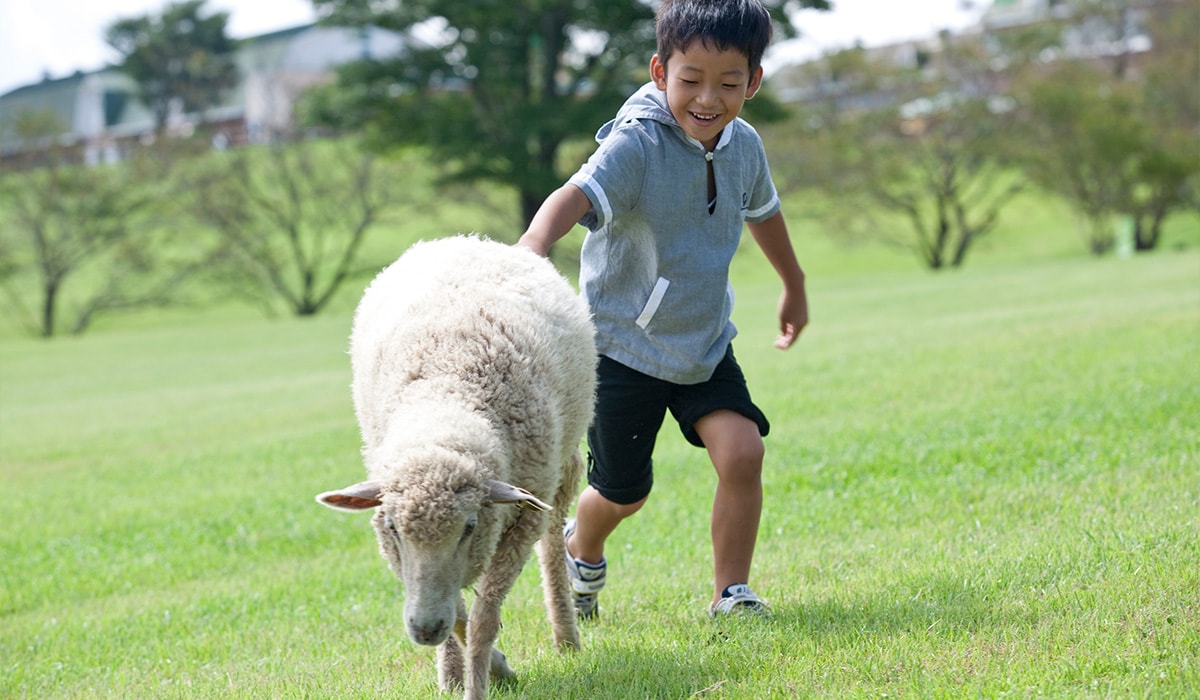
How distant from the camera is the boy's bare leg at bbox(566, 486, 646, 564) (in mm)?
4414

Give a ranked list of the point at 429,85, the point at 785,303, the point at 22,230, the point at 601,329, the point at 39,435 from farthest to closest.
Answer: the point at 22,230
the point at 429,85
the point at 39,435
the point at 785,303
the point at 601,329

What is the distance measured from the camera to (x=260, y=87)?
4725 cm

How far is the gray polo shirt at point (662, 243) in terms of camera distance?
4.11m

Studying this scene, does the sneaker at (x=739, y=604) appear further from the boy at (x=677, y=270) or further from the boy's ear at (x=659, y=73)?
the boy's ear at (x=659, y=73)

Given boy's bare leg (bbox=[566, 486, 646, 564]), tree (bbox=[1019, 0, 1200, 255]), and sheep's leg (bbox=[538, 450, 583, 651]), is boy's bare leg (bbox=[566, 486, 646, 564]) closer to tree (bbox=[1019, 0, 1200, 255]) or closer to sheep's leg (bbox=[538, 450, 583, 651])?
sheep's leg (bbox=[538, 450, 583, 651])

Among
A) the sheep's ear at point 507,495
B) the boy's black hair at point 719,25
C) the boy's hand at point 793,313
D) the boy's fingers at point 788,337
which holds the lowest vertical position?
the sheep's ear at point 507,495

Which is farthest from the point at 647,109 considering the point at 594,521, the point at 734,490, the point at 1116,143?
the point at 1116,143

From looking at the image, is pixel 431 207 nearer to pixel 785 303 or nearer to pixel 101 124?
pixel 785 303


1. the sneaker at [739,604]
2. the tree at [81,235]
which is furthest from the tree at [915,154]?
the sneaker at [739,604]

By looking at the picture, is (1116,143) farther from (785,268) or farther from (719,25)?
(719,25)

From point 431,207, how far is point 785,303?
35.4 meters

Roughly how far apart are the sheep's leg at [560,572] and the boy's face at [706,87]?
1.19m

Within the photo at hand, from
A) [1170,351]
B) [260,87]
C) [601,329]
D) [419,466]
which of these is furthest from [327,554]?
[260,87]

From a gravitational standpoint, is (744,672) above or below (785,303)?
below
